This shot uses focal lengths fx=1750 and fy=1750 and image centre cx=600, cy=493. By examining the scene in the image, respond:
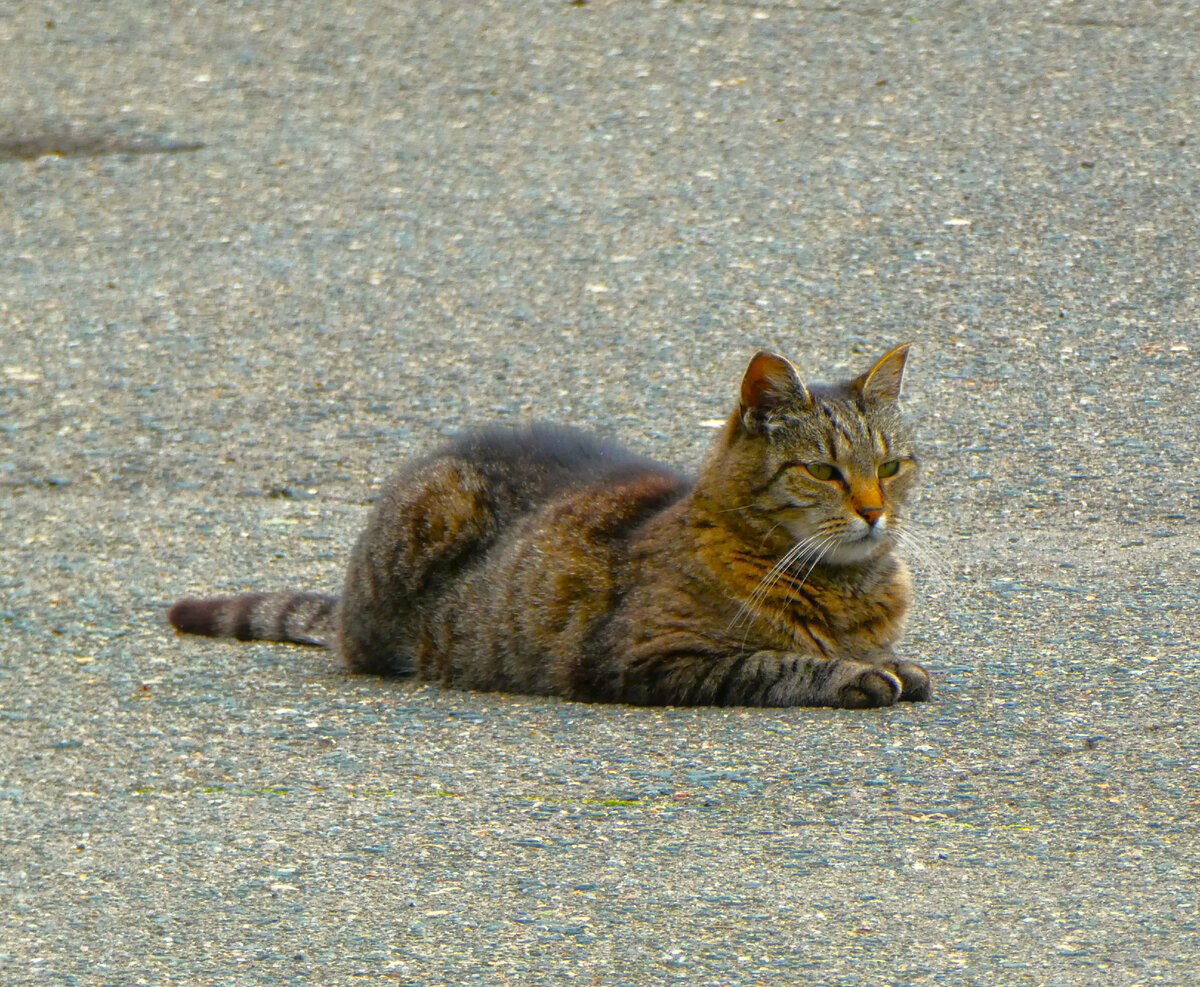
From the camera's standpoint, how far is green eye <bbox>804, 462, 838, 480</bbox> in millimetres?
4828

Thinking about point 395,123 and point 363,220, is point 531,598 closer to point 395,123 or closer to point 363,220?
point 363,220

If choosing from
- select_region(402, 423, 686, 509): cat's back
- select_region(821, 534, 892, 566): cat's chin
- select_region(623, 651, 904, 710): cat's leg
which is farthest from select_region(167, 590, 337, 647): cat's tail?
select_region(821, 534, 892, 566): cat's chin

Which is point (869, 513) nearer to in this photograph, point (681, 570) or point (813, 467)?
point (813, 467)

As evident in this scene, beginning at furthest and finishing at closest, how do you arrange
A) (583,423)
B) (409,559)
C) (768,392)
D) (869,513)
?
(583,423)
(409,559)
(768,392)
(869,513)

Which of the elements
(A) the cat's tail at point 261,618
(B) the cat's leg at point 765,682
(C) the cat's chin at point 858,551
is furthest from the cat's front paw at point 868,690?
(A) the cat's tail at point 261,618

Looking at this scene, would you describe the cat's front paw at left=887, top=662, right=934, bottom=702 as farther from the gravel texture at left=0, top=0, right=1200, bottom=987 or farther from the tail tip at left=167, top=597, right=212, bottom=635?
the tail tip at left=167, top=597, right=212, bottom=635

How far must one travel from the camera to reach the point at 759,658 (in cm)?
477

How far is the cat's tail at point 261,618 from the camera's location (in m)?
5.69

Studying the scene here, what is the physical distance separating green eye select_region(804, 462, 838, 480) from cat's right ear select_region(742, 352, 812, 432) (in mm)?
176

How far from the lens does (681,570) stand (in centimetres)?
493

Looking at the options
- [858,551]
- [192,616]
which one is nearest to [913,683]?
[858,551]

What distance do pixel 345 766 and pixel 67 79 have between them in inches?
332

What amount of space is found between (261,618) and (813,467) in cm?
198

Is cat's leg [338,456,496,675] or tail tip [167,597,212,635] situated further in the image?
tail tip [167,597,212,635]
